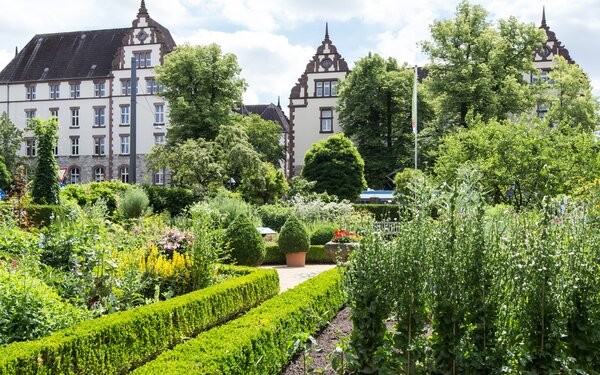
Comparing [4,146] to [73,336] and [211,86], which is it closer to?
[211,86]

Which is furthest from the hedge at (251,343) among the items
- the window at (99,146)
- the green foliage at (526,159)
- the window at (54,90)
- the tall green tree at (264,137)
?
the window at (54,90)

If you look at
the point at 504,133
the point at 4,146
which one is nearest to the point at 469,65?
the point at 504,133

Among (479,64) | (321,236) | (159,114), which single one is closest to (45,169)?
(321,236)

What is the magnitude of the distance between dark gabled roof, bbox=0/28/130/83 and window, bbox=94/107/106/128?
9.27ft

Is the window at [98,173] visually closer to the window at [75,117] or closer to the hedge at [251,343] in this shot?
the window at [75,117]

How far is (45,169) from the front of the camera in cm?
1873

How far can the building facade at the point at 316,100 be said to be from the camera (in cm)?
4481

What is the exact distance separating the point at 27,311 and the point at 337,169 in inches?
1123

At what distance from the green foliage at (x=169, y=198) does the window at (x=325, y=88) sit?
2273cm

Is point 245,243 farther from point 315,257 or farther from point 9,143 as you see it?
point 9,143

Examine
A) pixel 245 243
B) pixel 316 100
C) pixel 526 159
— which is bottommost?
pixel 245 243

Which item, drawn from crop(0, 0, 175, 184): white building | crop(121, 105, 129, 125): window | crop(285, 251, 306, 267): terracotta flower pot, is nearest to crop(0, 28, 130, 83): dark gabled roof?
crop(0, 0, 175, 184): white building

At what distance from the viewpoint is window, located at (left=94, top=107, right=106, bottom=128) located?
1908 inches

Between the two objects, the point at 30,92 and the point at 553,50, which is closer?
the point at 553,50
